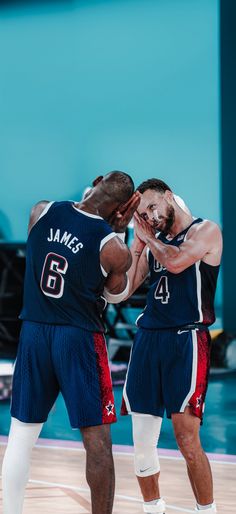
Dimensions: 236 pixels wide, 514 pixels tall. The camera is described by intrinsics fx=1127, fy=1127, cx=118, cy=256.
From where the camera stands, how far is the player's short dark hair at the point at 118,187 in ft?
15.3

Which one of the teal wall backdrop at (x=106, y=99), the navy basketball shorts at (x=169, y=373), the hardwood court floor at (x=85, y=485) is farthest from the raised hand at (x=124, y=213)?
the teal wall backdrop at (x=106, y=99)

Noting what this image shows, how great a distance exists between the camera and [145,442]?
5.16 m

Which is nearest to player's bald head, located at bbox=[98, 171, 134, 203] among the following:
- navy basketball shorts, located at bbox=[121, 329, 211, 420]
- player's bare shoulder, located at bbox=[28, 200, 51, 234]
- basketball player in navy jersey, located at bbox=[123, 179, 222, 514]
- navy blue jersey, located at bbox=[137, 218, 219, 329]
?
player's bare shoulder, located at bbox=[28, 200, 51, 234]

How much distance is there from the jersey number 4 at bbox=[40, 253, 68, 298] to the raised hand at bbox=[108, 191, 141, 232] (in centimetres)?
32

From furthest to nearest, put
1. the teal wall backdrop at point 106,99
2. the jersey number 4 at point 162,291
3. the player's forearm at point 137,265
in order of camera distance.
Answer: the teal wall backdrop at point 106,99 → the player's forearm at point 137,265 → the jersey number 4 at point 162,291

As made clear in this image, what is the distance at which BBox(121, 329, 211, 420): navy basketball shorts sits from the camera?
5.10m

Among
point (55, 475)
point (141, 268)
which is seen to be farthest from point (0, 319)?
point (141, 268)

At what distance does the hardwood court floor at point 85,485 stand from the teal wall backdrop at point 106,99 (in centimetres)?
587

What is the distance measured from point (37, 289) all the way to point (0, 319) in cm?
838

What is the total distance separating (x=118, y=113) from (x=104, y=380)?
9.14m

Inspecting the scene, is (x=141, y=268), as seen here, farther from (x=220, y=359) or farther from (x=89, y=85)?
(x=89, y=85)

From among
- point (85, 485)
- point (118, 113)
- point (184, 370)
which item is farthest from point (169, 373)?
point (118, 113)

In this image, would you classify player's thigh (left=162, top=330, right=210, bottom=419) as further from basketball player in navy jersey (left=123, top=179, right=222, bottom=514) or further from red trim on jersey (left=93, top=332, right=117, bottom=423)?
red trim on jersey (left=93, top=332, right=117, bottom=423)

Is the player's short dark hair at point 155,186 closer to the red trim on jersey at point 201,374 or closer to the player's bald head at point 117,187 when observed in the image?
the player's bald head at point 117,187
